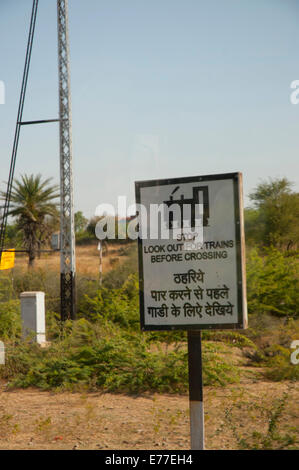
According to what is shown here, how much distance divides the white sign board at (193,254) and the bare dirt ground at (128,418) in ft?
4.76

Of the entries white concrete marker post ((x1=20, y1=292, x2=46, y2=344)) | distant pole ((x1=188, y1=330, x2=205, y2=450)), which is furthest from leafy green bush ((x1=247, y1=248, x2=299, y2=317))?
distant pole ((x1=188, y1=330, x2=205, y2=450))

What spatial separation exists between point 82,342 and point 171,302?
14.9 feet

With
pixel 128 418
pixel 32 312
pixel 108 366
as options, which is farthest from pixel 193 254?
pixel 32 312

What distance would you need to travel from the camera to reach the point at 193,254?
11.3 ft

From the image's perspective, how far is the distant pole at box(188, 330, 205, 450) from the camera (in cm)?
343

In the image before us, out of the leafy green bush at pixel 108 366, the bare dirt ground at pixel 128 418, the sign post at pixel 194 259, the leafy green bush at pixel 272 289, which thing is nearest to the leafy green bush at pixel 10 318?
the leafy green bush at pixel 108 366

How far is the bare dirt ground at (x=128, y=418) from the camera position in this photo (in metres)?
4.40

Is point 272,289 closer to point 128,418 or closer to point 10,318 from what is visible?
point 10,318
